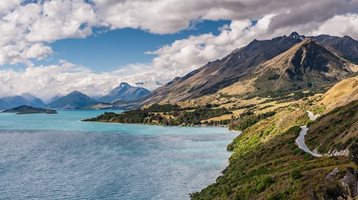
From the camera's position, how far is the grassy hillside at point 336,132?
87.6m

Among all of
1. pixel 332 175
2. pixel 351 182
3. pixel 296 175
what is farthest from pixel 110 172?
pixel 351 182

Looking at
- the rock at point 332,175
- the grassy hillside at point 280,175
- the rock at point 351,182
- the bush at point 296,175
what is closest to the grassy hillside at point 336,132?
the grassy hillside at point 280,175

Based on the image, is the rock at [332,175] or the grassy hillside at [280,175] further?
the grassy hillside at [280,175]

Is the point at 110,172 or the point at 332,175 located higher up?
the point at 332,175

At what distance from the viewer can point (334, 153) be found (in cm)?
8625

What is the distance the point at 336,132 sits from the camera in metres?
103

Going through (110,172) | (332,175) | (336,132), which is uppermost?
(336,132)

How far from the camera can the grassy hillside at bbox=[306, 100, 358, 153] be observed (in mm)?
87600

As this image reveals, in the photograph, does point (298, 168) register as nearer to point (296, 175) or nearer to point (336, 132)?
point (296, 175)

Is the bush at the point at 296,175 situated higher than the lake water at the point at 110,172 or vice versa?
the bush at the point at 296,175

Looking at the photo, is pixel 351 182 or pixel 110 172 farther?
pixel 110 172

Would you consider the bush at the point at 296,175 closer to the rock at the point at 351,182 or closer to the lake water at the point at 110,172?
the rock at the point at 351,182

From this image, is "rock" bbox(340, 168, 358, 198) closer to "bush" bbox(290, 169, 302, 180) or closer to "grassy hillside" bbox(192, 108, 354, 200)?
"grassy hillside" bbox(192, 108, 354, 200)

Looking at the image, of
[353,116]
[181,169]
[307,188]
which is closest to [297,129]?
[353,116]
